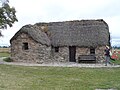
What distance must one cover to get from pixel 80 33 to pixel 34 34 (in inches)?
249

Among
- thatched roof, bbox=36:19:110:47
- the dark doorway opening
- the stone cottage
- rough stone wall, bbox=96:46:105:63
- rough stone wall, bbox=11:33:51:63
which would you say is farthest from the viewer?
the dark doorway opening

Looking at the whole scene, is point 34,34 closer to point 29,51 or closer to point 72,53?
point 29,51

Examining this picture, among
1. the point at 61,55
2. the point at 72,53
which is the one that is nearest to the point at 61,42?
the point at 61,55

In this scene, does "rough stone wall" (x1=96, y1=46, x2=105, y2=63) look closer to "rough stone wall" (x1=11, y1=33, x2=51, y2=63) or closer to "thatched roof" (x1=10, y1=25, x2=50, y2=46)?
"rough stone wall" (x1=11, y1=33, x2=51, y2=63)

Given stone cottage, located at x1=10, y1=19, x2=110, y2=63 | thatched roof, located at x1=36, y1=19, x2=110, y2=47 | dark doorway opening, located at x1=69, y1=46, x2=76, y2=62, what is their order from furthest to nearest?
1. dark doorway opening, located at x1=69, y1=46, x2=76, y2=62
2. thatched roof, located at x1=36, y1=19, x2=110, y2=47
3. stone cottage, located at x1=10, y1=19, x2=110, y2=63

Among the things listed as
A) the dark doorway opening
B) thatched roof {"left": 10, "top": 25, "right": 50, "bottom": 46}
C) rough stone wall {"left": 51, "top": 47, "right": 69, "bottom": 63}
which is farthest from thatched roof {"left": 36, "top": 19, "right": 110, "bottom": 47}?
thatched roof {"left": 10, "top": 25, "right": 50, "bottom": 46}

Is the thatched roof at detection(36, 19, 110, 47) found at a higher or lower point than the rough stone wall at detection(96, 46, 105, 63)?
higher

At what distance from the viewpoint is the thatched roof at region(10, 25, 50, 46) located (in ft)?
134

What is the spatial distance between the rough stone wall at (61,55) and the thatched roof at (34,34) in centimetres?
191

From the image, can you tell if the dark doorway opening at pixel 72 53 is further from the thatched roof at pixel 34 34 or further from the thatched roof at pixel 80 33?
the thatched roof at pixel 34 34

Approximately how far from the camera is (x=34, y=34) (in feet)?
135

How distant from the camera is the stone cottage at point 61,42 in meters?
40.9

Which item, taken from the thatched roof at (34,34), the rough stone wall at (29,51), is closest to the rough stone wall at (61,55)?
the rough stone wall at (29,51)

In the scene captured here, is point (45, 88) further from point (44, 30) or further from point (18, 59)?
point (44, 30)
